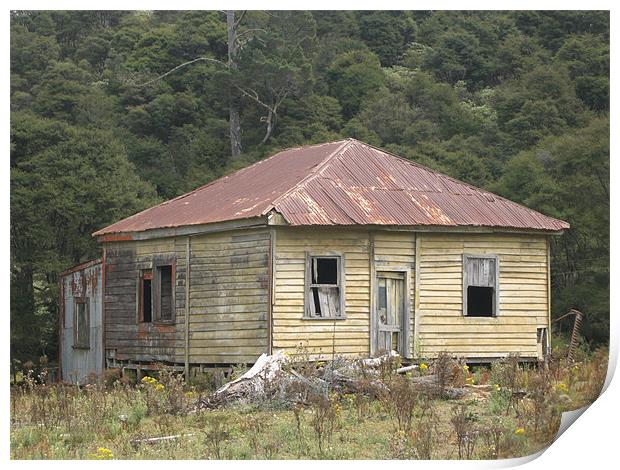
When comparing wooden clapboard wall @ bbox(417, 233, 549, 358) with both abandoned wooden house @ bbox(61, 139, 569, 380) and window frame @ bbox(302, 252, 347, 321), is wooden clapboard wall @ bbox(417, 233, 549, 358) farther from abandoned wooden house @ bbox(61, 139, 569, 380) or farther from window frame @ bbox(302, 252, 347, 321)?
window frame @ bbox(302, 252, 347, 321)

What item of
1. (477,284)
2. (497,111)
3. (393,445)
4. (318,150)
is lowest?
(393,445)

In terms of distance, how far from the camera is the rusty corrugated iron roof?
22938 millimetres

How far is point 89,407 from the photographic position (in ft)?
59.5

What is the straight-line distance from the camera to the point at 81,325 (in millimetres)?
29594

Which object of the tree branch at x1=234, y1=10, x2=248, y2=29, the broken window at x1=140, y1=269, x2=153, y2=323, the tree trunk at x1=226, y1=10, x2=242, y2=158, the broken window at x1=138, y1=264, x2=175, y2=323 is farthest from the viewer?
the tree branch at x1=234, y1=10, x2=248, y2=29

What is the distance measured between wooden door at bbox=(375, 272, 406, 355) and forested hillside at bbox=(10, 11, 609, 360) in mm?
14006

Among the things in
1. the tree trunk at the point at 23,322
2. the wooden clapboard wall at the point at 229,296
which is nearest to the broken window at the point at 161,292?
the wooden clapboard wall at the point at 229,296

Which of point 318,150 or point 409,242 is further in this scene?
point 318,150

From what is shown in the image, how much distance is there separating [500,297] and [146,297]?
7919 mm

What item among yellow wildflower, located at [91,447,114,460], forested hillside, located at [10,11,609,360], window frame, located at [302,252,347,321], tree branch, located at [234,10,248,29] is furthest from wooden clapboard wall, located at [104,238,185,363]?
tree branch, located at [234,10,248,29]

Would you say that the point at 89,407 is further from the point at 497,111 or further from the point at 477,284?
the point at 497,111

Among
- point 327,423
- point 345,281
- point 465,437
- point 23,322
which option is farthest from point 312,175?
point 23,322

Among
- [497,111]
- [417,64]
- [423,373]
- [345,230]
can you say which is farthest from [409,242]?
[417,64]
